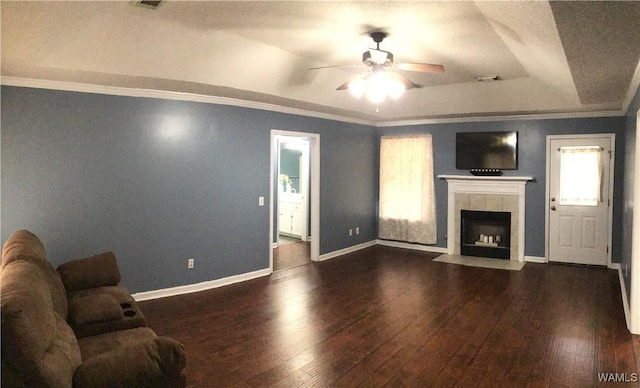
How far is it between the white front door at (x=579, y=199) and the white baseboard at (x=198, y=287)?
4841 mm

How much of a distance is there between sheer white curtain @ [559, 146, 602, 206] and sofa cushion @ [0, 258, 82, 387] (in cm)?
706

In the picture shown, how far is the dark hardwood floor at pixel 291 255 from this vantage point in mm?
6555

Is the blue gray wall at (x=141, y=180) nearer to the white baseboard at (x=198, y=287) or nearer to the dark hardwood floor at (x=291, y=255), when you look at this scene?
the white baseboard at (x=198, y=287)

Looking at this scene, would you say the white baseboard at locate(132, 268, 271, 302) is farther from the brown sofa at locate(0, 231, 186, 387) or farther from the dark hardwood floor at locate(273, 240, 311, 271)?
the brown sofa at locate(0, 231, 186, 387)

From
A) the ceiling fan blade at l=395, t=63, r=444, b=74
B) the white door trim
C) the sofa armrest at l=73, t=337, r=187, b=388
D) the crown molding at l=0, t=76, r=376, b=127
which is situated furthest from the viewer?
the crown molding at l=0, t=76, r=376, b=127

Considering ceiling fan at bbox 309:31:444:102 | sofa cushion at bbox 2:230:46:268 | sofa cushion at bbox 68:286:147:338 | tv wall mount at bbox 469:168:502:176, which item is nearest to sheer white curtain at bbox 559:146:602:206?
tv wall mount at bbox 469:168:502:176

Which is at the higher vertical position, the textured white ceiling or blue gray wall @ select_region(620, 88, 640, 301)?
the textured white ceiling

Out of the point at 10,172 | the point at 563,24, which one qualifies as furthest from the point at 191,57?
the point at 563,24

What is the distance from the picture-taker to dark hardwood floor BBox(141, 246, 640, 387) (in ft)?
10.1

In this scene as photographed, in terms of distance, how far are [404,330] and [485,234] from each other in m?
4.10

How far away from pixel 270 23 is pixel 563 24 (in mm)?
2286

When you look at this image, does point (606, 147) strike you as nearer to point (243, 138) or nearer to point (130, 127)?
point (243, 138)

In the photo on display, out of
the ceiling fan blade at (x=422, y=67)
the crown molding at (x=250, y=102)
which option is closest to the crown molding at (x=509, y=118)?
the crown molding at (x=250, y=102)

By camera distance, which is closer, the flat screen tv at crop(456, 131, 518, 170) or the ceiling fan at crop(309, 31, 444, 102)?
the ceiling fan at crop(309, 31, 444, 102)
